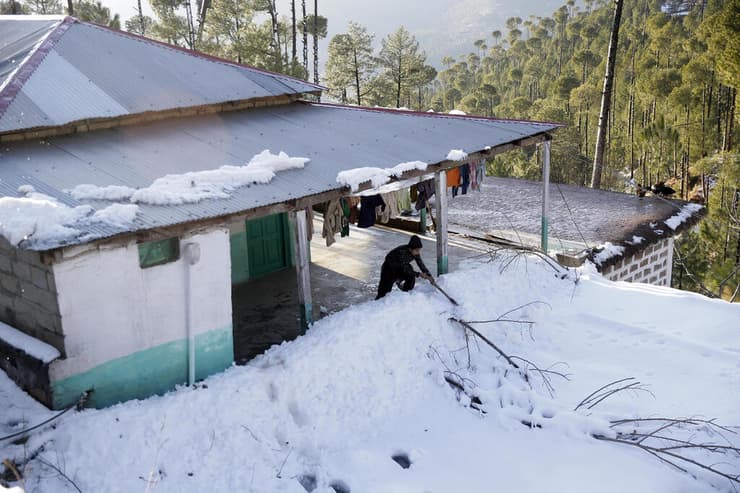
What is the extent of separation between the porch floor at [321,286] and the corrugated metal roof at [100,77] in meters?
Result: 3.27

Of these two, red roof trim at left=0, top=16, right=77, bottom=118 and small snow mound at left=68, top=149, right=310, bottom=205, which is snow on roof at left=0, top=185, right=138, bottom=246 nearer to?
small snow mound at left=68, top=149, right=310, bottom=205

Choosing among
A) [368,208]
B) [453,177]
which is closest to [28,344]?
[368,208]

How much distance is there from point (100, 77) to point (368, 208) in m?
4.57

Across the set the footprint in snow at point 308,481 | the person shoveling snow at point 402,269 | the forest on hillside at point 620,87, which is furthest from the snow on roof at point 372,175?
the forest on hillside at point 620,87

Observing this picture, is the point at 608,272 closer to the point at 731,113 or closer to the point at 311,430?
the point at 311,430

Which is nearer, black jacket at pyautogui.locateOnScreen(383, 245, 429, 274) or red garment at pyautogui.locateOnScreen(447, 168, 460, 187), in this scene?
black jacket at pyautogui.locateOnScreen(383, 245, 429, 274)

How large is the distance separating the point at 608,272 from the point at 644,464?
22.6 ft

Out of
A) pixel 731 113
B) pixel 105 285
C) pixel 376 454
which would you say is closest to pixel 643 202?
pixel 376 454

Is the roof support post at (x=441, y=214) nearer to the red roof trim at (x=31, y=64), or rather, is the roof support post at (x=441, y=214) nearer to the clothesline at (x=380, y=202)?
the clothesline at (x=380, y=202)

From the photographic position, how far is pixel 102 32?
1054 cm

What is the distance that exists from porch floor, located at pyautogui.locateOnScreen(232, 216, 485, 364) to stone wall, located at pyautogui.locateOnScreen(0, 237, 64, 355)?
99.0 inches

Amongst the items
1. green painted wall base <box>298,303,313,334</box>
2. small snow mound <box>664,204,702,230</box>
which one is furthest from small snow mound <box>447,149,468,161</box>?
small snow mound <box>664,204,702,230</box>

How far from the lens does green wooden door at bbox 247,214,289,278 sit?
1176cm

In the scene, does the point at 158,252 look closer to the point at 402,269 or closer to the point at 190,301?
the point at 190,301
